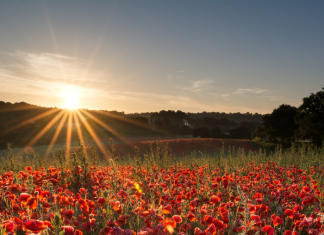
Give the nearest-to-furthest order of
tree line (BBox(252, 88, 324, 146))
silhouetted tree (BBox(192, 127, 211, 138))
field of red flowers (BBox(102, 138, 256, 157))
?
tree line (BBox(252, 88, 324, 146)), field of red flowers (BBox(102, 138, 256, 157)), silhouetted tree (BBox(192, 127, 211, 138))

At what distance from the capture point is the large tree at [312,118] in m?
20.7

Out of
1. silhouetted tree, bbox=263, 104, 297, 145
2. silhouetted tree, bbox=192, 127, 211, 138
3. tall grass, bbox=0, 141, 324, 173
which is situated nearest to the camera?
tall grass, bbox=0, 141, 324, 173

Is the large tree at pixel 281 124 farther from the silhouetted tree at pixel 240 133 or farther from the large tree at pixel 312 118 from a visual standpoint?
the silhouetted tree at pixel 240 133

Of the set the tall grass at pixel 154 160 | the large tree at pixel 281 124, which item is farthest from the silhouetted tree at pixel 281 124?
the tall grass at pixel 154 160

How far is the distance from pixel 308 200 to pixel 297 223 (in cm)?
68

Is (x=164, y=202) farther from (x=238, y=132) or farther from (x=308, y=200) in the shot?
(x=238, y=132)

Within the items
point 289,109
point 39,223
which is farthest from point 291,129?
point 39,223

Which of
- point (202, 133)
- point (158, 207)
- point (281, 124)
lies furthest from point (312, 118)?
point (202, 133)

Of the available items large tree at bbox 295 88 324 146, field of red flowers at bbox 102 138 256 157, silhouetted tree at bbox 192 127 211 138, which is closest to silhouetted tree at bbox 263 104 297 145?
field of red flowers at bbox 102 138 256 157

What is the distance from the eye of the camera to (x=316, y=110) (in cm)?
2212

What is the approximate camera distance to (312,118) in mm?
21453

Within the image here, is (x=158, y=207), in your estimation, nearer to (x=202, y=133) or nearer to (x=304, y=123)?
(x=304, y=123)

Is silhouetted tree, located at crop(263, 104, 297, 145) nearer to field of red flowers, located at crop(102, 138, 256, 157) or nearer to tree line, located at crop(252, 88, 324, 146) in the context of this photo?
tree line, located at crop(252, 88, 324, 146)

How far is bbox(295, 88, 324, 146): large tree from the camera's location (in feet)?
68.0
